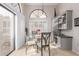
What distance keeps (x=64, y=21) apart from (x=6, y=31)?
2.08 m

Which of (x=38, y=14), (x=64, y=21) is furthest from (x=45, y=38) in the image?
(x=64, y=21)

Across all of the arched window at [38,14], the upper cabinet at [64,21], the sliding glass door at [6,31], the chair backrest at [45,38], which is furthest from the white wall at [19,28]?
the upper cabinet at [64,21]

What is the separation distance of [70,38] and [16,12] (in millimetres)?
2073

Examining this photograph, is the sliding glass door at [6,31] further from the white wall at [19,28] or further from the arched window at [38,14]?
the arched window at [38,14]

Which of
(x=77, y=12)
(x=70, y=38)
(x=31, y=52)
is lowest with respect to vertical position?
(x=31, y=52)

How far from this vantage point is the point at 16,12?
3.73 m

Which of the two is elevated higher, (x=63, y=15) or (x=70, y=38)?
(x=63, y=15)

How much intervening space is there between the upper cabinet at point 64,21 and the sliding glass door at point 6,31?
135 centimetres

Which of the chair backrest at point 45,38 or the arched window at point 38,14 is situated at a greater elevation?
the arched window at point 38,14

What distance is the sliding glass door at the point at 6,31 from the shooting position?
11.0 feet

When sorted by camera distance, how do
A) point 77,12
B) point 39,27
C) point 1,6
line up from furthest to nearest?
point 77,12, point 39,27, point 1,6

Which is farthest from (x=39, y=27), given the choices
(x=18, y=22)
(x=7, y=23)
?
(x=7, y=23)

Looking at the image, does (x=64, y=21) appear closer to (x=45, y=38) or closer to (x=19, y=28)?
(x=45, y=38)

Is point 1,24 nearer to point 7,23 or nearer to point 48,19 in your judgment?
point 7,23
